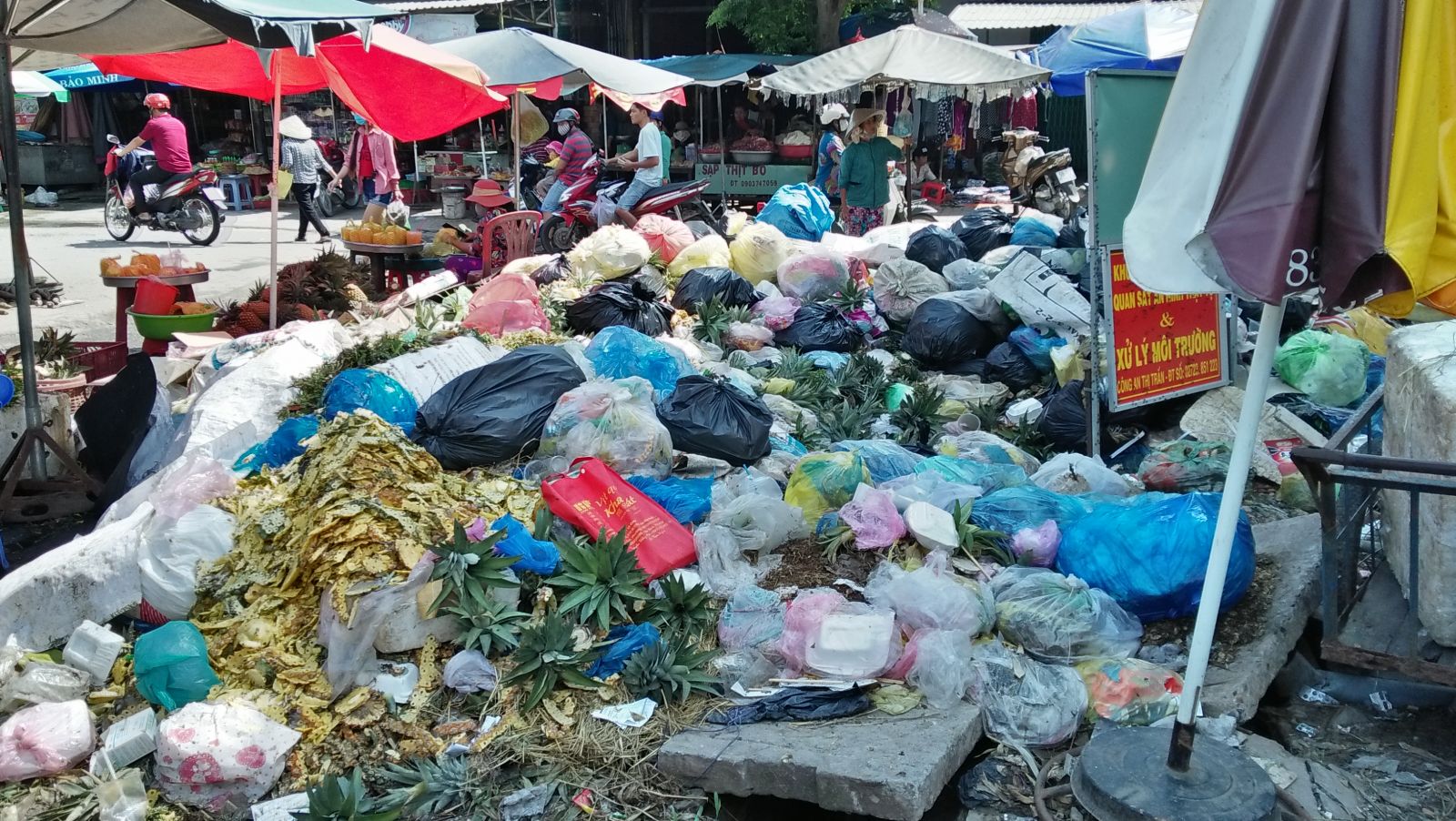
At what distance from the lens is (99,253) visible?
13.1 meters

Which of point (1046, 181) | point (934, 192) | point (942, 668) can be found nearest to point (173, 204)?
point (934, 192)

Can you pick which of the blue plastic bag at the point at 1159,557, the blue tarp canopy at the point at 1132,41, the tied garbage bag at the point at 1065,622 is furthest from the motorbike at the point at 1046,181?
the tied garbage bag at the point at 1065,622

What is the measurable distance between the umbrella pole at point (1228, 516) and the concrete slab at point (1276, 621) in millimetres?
602

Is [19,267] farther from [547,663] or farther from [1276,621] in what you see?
[1276,621]

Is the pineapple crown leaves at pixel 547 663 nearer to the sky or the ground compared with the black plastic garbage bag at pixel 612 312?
nearer to the ground

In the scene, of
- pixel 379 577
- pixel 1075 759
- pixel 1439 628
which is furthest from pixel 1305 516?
pixel 379 577

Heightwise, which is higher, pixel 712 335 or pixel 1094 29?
pixel 1094 29

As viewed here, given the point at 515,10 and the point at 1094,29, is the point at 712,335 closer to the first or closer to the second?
the point at 1094,29

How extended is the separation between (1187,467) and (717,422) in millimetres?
1981

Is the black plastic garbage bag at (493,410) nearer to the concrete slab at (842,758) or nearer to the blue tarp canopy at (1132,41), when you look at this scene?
the concrete slab at (842,758)

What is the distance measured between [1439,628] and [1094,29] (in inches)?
348

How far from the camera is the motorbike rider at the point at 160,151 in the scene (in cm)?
1300

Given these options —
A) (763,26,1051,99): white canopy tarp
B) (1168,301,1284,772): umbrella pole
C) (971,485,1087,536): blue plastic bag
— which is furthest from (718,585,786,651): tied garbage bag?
(763,26,1051,99): white canopy tarp

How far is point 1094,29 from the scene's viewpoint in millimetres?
10219
